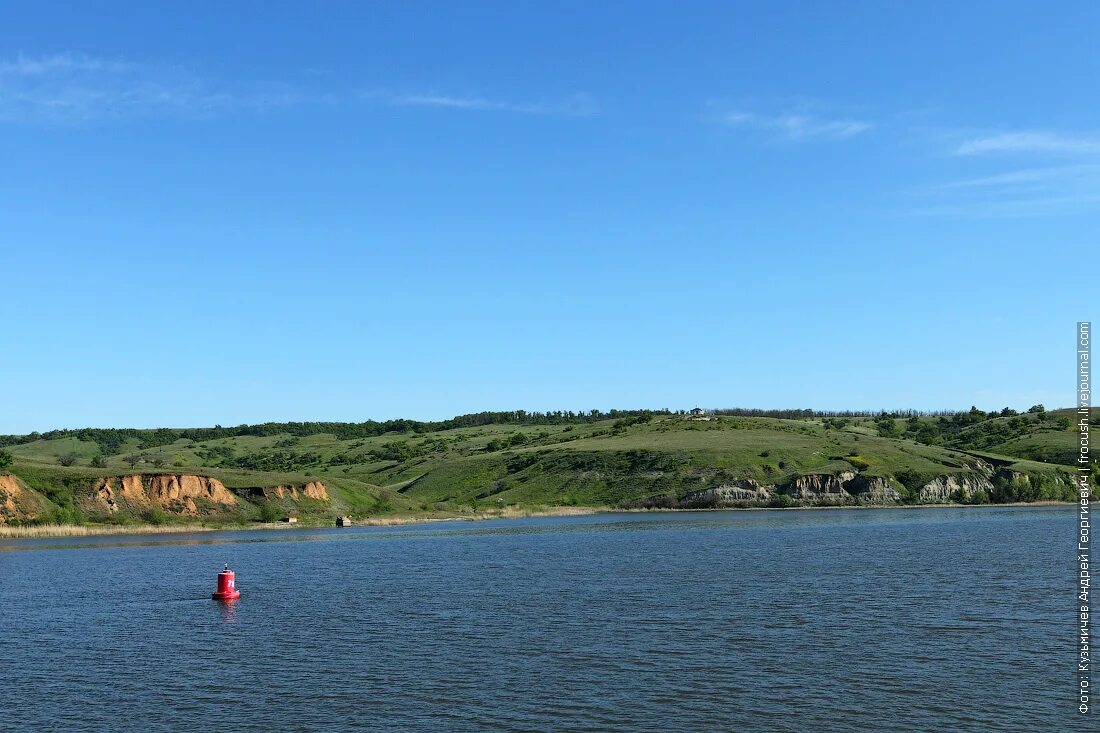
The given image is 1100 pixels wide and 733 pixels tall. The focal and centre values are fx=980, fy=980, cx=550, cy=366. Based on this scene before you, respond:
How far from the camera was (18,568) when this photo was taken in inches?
3351

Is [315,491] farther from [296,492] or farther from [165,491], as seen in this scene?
[165,491]

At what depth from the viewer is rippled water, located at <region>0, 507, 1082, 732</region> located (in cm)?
3319

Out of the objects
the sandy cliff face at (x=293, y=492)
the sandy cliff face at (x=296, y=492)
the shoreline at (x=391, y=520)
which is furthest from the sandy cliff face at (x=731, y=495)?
the sandy cliff face at (x=293, y=492)

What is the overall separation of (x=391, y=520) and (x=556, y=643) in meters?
123

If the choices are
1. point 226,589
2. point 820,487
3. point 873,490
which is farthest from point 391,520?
point 226,589

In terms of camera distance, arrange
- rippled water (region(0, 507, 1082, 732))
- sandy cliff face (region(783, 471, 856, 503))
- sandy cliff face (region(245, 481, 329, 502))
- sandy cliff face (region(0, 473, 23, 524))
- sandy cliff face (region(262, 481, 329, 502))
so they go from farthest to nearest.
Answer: sandy cliff face (region(783, 471, 856, 503))
sandy cliff face (region(262, 481, 329, 502))
sandy cliff face (region(245, 481, 329, 502))
sandy cliff face (region(0, 473, 23, 524))
rippled water (region(0, 507, 1082, 732))

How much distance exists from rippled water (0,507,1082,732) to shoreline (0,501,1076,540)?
38356 mm

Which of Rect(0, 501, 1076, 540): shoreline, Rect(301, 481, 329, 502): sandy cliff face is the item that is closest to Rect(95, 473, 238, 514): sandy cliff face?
Rect(0, 501, 1076, 540): shoreline

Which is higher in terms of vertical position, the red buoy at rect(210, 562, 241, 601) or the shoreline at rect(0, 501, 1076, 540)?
the red buoy at rect(210, 562, 241, 601)

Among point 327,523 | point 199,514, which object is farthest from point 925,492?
point 199,514

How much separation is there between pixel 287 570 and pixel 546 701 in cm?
5424

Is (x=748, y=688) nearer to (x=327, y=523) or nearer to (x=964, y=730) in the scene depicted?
(x=964, y=730)

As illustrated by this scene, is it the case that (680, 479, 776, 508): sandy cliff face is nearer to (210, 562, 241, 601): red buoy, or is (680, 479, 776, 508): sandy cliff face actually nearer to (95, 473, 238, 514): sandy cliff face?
(95, 473, 238, 514): sandy cliff face

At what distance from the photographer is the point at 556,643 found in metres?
45.3
